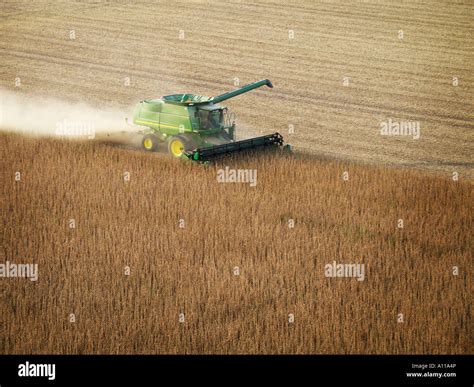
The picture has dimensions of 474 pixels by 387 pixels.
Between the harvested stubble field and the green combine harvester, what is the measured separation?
20.9 inches

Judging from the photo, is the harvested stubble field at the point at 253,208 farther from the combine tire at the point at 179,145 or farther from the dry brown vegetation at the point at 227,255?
the combine tire at the point at 179,145

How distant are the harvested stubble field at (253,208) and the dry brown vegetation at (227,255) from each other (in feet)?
0.12

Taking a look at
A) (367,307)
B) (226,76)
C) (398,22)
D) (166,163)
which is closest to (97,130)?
(166,163)

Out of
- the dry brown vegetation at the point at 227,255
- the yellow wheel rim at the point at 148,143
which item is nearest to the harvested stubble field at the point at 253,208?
the dry brown vegetation at the point at 227,255

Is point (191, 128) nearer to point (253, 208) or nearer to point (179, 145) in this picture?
point (179, 145)

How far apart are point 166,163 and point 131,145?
2.36 m

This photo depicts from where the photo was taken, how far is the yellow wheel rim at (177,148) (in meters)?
16.4

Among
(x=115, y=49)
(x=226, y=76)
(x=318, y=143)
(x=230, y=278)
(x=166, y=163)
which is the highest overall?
(x=115, y=49)

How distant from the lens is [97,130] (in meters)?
19.8

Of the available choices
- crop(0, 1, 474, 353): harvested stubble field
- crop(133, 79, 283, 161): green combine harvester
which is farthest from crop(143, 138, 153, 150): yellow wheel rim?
crop(0, 1, 474, 353): harvested stubble field

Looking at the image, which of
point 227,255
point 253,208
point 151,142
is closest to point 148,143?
point 151,142
